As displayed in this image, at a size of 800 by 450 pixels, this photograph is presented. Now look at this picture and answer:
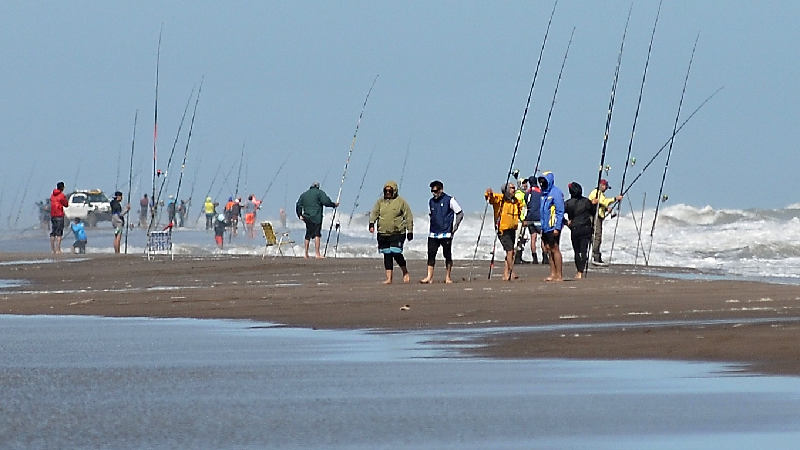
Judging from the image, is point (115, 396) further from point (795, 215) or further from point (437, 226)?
point (795, 215)

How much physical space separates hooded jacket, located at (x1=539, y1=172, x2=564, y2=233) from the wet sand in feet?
2.53

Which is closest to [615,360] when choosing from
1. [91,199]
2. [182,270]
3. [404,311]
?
[404,311]

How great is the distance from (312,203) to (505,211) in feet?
27.6

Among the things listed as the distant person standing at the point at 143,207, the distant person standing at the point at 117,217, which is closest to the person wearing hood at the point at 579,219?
the distant person standing at the point at 117,217

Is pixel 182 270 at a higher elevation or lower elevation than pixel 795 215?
lower

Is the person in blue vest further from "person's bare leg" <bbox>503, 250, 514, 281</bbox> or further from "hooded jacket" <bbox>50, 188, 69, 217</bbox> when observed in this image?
"hooded jacket" <bbox>50, 188, 69, 217</bbox>

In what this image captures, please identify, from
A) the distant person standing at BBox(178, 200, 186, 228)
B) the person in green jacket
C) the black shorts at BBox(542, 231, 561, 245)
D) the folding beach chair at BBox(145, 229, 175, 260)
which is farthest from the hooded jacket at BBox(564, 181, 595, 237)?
the distant person standing at BBox(178, 200, 186, 228)

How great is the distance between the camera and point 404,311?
15.5 metres

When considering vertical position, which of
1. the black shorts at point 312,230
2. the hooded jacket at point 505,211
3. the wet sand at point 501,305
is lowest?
the wet sand at point 501,305

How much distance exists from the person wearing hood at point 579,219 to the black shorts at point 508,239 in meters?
0.76

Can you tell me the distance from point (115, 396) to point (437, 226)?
43.1ft

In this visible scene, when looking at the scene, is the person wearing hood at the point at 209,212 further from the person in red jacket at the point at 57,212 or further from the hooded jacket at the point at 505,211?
the hooded jacket at the point at 505,211

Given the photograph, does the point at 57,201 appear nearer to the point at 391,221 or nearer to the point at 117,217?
the point at 117,217

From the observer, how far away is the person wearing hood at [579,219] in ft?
72.8
